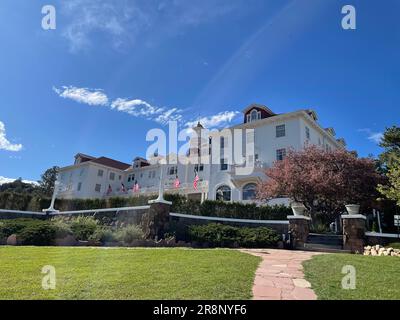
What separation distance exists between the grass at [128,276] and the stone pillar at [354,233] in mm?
7486

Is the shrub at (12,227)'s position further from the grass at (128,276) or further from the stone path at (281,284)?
the stone path at (281,284)

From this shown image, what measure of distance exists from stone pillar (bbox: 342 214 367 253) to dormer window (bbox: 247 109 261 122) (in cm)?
1942

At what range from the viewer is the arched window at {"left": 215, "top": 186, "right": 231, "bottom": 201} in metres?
32.1

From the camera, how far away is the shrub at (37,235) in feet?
42.1

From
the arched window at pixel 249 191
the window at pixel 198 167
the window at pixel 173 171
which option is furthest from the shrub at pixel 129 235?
the window at pixel 173 171

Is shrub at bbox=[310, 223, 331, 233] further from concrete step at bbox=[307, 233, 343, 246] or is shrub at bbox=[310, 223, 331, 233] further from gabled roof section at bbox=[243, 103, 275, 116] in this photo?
gabled roof section at bbox=[243, 103, 275, 116]

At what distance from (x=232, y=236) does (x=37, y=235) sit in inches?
324

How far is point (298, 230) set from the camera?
15703 mm

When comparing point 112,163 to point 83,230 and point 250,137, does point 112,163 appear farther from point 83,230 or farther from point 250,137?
point 83,230

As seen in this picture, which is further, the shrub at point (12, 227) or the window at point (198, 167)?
the window at point (198, 167)

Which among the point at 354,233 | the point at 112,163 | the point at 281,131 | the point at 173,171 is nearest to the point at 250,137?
the point at 281,131

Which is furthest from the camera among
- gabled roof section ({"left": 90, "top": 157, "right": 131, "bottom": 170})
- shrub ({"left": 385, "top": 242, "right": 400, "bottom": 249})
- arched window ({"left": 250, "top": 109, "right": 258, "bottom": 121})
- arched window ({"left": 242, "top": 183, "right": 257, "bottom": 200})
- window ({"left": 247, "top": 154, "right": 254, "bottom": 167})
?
gabled roof section ({"left": 90, "top": 157, "right": 131, "bottom": 170})

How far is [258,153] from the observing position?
103 feet

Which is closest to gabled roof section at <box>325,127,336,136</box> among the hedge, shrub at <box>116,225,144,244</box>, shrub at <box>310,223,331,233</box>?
shrub at <box>310,223,331,233</box>
